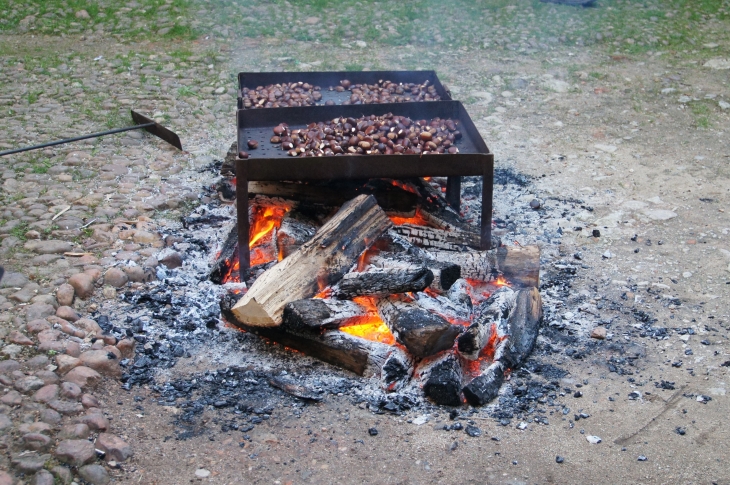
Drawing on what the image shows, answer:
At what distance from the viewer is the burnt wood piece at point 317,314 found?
4.51 m

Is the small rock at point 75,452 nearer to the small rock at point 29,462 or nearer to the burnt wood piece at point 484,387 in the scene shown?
the small rock at point 29,462

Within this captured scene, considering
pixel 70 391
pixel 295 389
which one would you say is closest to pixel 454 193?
pixel 295 389

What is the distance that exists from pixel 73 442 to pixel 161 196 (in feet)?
11.1

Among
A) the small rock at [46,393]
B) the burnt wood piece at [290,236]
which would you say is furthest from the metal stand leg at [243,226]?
the small rock at [46,393]

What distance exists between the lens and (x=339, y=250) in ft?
16.7

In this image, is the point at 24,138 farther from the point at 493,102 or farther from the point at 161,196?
the point at 493,102

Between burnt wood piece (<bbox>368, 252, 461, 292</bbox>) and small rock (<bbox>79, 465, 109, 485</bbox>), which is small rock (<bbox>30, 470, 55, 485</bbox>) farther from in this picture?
burnt wood piece (<bbox>368, 252, 461, 292</bbox>)

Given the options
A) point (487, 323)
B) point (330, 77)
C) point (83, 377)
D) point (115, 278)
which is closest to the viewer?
point (83, 377)

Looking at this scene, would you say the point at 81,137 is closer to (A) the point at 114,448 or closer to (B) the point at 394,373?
(A) the point at 114,448

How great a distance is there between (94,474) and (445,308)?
8.06ft

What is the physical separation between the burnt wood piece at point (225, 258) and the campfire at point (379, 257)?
0.4 inches

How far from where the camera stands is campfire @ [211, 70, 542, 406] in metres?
4.45

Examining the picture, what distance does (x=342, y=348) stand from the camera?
14.6 feet

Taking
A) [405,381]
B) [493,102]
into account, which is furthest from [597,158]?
[405,381]
